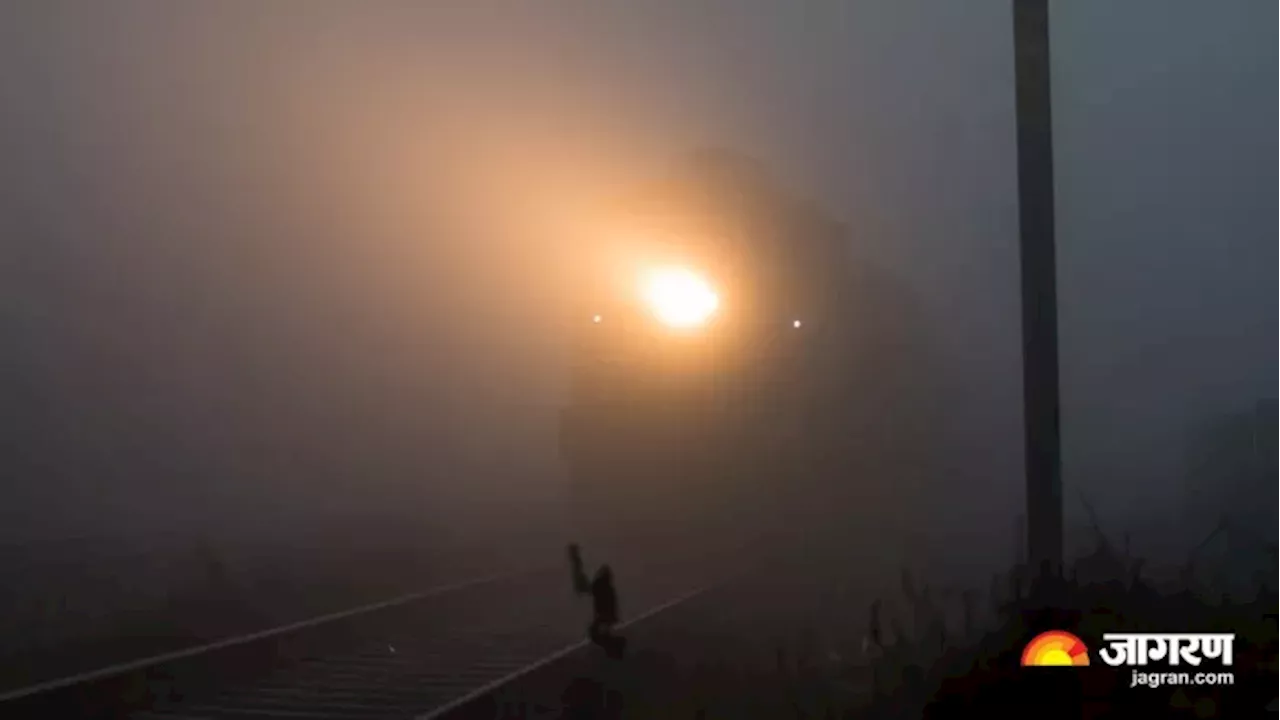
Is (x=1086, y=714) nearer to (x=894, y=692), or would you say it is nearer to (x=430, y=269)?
(x=894, y=692)

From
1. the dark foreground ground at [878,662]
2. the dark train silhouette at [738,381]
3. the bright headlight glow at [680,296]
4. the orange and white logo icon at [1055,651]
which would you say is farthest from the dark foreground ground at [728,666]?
the bright headlight glow at [680,296]

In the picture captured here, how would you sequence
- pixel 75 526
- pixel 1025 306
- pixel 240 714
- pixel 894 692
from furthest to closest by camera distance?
pixel 75 526 → pixel 240 714 → pixel 894 692 → pixel 1025 306

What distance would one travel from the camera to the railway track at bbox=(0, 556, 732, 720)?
6660 millimetres

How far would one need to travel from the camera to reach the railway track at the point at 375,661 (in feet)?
21.9

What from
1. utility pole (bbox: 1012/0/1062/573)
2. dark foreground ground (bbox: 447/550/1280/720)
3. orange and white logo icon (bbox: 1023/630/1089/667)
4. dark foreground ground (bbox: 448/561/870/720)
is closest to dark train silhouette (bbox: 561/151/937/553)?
dark foreground ground (bbox: 448/561/870/720)

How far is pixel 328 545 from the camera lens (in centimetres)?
1148

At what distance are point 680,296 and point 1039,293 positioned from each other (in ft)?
6.18

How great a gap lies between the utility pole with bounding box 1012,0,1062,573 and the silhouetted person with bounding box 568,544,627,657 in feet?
5.63

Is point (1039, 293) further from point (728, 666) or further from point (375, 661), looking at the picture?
point (375, 661)

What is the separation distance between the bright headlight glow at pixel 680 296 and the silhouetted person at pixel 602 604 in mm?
1154

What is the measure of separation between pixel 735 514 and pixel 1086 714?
12.3 ft

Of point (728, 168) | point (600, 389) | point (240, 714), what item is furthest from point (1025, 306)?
point (240, 714)

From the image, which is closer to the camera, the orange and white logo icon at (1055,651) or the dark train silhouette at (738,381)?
the orange and white logo icon at (1055,651)

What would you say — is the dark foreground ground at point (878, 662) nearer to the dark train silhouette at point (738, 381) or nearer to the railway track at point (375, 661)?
the railway track at point (375, 661)
